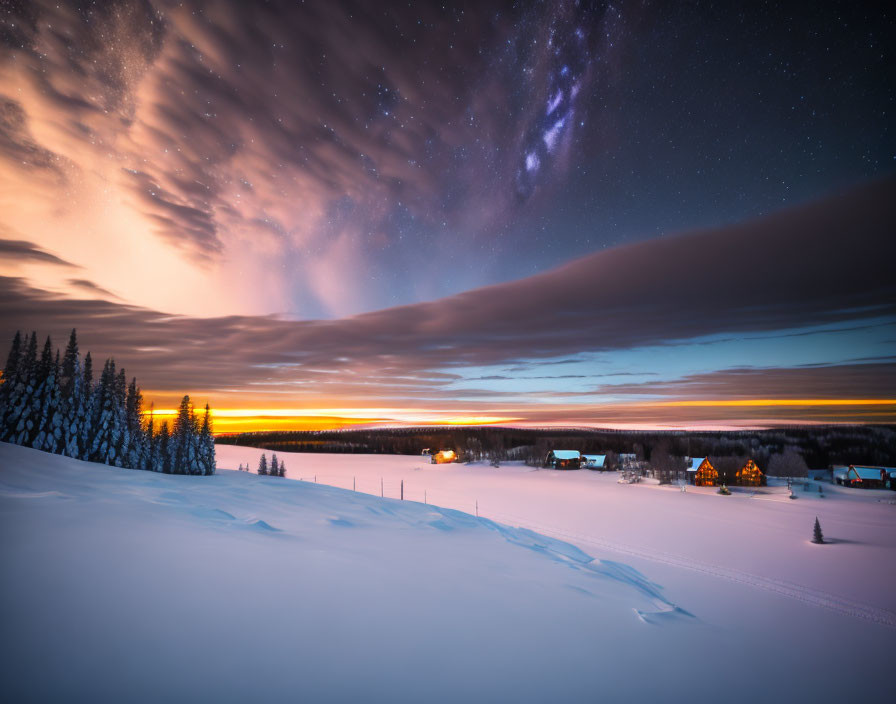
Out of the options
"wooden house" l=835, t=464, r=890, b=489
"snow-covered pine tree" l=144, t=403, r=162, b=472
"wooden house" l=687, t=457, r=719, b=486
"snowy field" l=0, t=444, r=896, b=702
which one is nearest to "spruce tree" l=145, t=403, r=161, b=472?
"snow-covered pine tree" l=144, t=403, r=162, b=472

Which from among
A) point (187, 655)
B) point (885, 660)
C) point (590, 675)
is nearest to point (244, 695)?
point (187, 655)

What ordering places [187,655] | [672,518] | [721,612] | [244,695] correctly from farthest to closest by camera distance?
[672,518] < [721,612] < [187,655] < [244,695]

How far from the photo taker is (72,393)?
3484 centimetres

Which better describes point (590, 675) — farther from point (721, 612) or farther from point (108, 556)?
point (721, 612)

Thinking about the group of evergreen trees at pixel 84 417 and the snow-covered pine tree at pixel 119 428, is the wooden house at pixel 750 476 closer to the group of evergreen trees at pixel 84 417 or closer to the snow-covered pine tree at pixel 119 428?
the group of evergreen trees at pixel 84 417

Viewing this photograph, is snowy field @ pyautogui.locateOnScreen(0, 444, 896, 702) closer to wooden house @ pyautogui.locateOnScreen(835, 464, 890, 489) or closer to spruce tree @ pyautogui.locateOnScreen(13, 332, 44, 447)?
spruce tree @ pyautogui.locateOnScreen(13, 332, 44, 447)

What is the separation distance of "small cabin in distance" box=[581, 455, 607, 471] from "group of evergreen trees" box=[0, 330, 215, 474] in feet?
302

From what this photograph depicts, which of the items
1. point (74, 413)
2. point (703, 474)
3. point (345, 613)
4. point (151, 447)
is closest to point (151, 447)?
point (151, 447)

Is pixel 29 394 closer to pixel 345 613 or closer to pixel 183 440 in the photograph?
pixel 183 440

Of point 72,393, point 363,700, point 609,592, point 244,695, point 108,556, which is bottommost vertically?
point 609,592

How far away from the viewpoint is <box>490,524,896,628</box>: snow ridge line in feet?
60.5

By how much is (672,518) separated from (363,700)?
4656 cm

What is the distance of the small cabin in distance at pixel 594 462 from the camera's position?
340ft

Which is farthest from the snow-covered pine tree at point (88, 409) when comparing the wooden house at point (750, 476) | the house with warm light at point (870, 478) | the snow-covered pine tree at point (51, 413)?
the house with warm light at point (870, 478)
